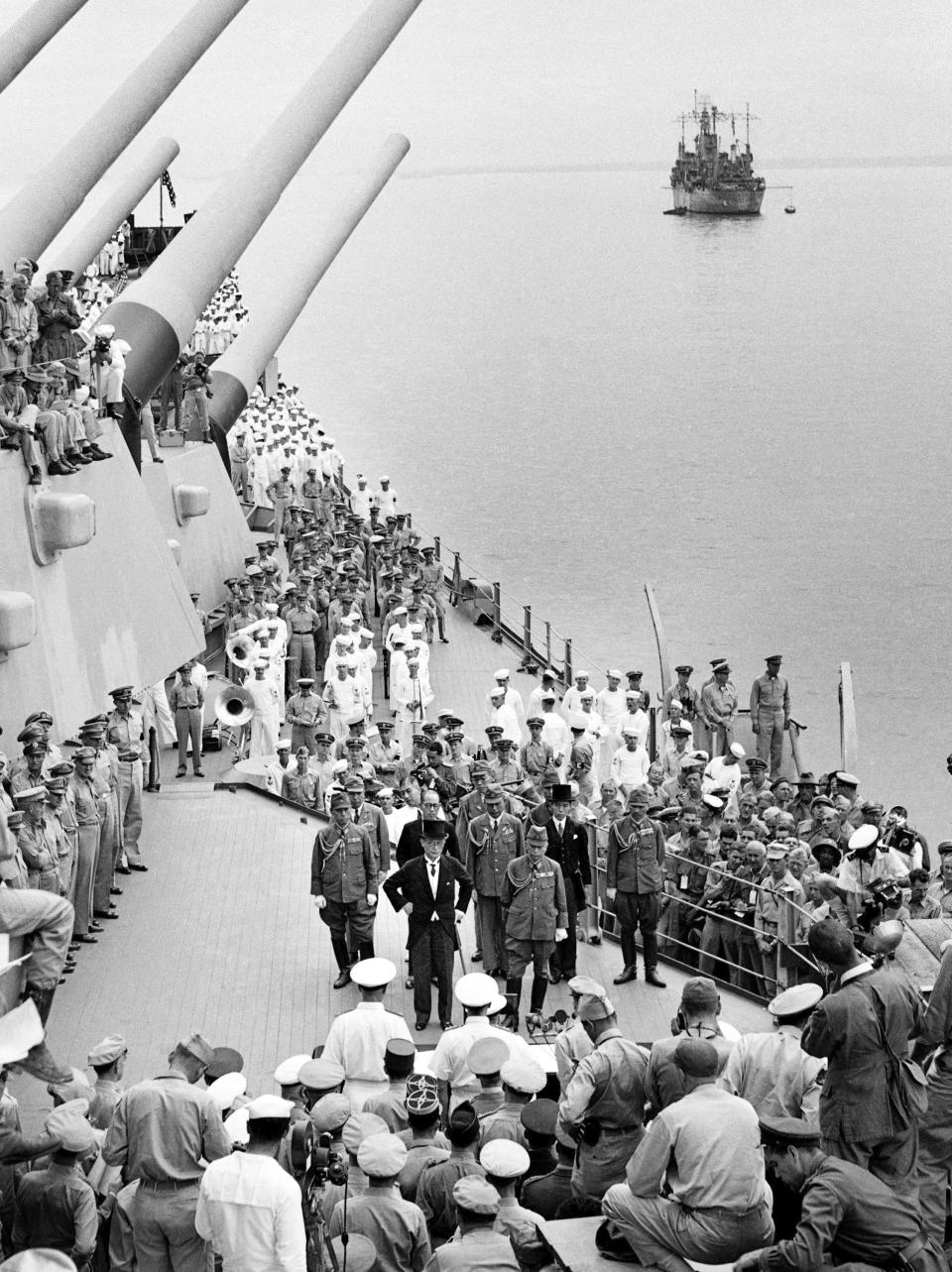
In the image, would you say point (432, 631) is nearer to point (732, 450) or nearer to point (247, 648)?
point (247, 648)

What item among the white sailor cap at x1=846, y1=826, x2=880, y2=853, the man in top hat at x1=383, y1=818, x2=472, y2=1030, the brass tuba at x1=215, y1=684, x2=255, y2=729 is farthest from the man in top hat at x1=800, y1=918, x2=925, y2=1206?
the brass tuba at x1=215, y1=684, x2=255, y2=729

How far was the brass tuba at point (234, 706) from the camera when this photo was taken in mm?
13596

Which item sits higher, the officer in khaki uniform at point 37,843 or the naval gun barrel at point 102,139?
the naval gun barrel at point 102,139

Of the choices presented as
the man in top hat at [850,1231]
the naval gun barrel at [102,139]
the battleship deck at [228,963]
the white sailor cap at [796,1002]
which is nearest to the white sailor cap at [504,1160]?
the man in top hat at [850,1231]

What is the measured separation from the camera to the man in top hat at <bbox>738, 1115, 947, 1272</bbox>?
4613 mm

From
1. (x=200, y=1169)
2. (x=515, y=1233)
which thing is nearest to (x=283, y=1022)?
(x=200, y=1169)

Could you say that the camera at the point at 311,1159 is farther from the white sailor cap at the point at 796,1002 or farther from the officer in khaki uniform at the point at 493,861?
the officer in khaki uniform at the point at 493,861

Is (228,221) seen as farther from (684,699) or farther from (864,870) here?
(864,870)

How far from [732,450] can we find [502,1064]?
50.8m

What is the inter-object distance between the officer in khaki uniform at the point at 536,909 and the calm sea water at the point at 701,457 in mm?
15238

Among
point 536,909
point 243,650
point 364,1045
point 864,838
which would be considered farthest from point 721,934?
point 243,650

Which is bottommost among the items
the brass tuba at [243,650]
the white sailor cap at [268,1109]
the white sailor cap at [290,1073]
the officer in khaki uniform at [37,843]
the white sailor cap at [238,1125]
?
the white sailor cap at [290,1073]

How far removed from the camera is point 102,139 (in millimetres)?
17219

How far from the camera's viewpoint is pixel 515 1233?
5.15m
